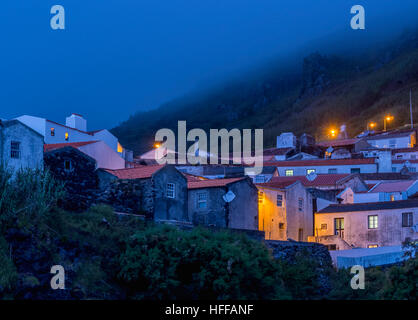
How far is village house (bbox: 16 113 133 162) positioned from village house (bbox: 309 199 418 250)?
26019mm

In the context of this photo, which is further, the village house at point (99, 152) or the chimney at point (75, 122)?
the chimney at point (75, 122)

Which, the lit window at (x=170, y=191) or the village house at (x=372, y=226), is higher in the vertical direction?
the lit window at (x=170, y=191)

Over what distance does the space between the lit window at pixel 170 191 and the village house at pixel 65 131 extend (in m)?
19.2

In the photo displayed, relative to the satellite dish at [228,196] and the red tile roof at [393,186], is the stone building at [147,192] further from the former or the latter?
the red tile roof at [393,186]

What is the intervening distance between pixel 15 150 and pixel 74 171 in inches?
207

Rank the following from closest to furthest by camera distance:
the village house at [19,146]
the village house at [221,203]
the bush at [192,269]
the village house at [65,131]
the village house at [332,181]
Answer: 1. the bush at [192,269]
2. the village house at [19,146]
3. the village house at [221,203]
4. the village house at [332,181]
5. the village house at [65,131]

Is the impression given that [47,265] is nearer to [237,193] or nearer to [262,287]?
[262,287]

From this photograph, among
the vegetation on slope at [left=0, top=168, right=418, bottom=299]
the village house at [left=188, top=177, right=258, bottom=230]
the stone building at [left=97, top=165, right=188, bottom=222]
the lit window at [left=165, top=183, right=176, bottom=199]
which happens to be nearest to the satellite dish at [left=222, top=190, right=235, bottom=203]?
the village house at [left=188, top=177, right=258, bottom=230]

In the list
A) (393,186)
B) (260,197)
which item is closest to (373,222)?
(260,197)

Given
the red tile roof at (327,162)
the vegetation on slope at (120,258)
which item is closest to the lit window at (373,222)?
the vegetation on slope at (120,258)

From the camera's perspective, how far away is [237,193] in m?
38.9

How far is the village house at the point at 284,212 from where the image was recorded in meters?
42.2
